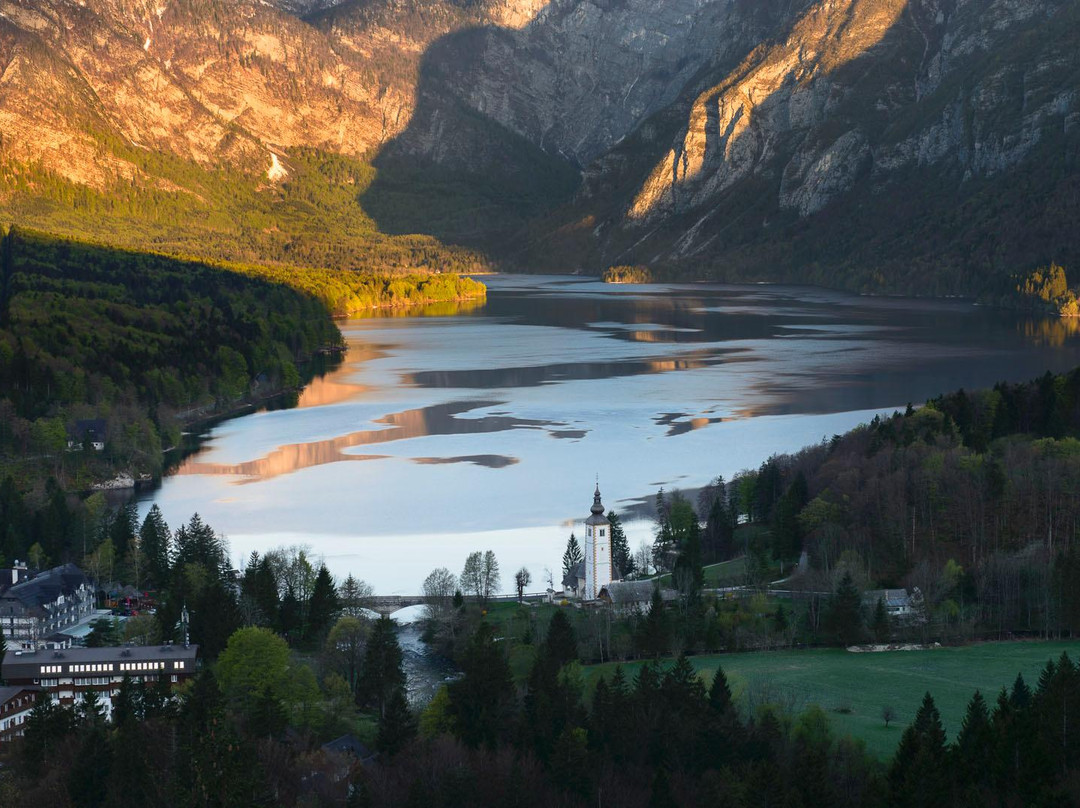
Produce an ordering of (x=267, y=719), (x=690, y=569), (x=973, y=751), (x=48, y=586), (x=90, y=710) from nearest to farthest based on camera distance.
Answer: (x=973, y=751)
(x=267, y=719)
(x=90, y=710)
(x=48, y=586)
(x=690, y=569)

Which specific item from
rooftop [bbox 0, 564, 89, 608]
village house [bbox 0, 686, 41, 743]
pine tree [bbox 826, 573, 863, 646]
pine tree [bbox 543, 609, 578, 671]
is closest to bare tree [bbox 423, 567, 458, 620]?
pine tree [bbox 543, 609, 578, 671]

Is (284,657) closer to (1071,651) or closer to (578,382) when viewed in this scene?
(1071,651)

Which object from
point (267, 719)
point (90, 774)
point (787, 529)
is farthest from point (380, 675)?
point (787, 529)

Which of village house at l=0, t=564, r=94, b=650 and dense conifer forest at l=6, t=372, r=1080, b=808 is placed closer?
dense conifer forest at l=6, t=372, r=1080, b=808

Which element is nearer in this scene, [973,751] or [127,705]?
[973,751]

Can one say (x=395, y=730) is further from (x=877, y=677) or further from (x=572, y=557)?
(x=572, y=557)

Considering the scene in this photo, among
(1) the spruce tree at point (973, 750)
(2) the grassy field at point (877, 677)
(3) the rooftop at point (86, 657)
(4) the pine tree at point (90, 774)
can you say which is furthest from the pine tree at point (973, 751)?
(3) the rooftop at point (86, 657)

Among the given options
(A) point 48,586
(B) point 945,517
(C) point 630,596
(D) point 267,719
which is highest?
(B) point 945,517

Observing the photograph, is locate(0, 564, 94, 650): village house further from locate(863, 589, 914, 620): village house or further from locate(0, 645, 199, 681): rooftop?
locate(863, 589, 914, 620): village house
